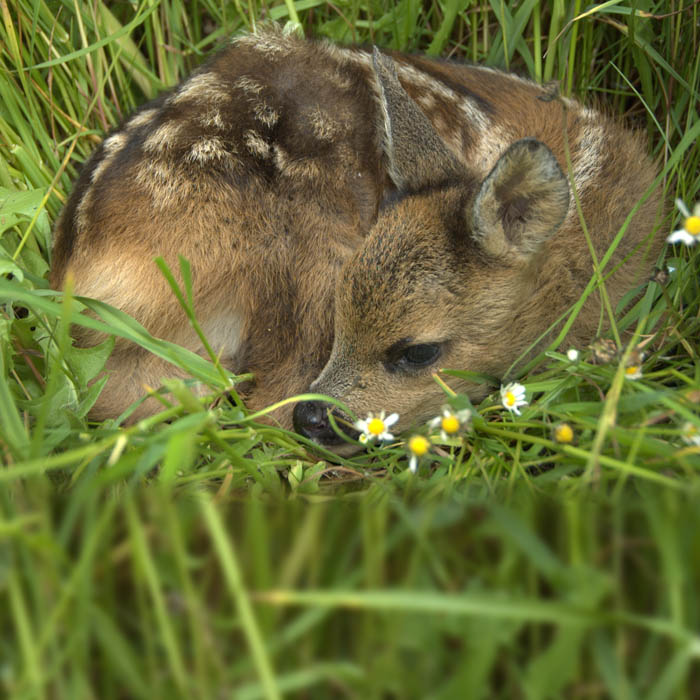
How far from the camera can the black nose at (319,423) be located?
3.03 m

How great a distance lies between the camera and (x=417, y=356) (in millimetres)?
3010

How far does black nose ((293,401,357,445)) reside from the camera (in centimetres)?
303

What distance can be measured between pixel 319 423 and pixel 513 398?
804mm

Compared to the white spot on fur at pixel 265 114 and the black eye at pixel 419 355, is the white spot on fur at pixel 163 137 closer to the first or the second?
the white spot on fur at pixel 265 114

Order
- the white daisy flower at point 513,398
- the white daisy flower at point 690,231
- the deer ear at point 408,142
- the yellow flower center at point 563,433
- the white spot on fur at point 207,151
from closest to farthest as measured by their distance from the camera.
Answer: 1. the yellow flower center at point 563,433
2. the white daisy flower at point 690,231
3. the white daisy flower at point 513,398
4. the deer ear at point 408,142
5. the white spot on fur at point 207,151

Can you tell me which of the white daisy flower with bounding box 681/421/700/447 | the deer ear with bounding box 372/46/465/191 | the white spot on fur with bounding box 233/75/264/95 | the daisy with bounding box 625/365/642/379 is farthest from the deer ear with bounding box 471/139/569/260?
the white spot on fur with bounding box 233/75/264/95

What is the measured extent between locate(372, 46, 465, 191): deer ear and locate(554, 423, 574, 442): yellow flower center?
51.4 inches

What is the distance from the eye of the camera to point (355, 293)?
291 cm

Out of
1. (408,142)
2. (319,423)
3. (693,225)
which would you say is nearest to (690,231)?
(693,225)

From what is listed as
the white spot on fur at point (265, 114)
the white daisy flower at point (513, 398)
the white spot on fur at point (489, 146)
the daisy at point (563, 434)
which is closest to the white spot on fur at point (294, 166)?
the white spot on fur at point (265, 114)

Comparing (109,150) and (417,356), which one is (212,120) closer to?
(109,150)

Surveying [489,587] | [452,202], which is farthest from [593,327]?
[489,587]

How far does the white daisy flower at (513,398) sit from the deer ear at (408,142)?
3.10 ft

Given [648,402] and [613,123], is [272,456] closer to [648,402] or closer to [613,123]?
[648,402]
